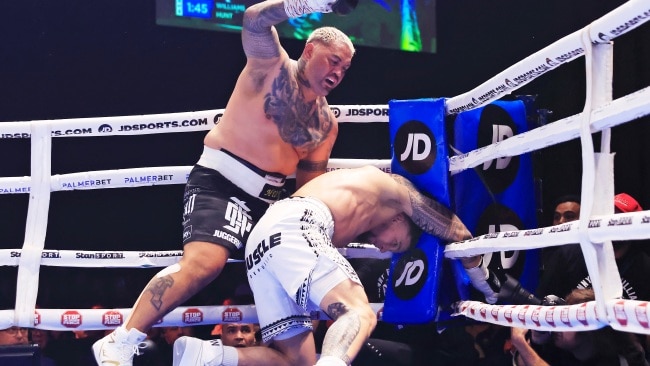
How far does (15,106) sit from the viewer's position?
530 centimetres

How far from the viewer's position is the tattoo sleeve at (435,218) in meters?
3.05

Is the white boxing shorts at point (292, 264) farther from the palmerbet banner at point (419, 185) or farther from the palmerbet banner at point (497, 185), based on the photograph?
the palmerbet banner at point (497, 185)

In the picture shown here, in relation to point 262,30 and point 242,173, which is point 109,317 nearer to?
point 242,173

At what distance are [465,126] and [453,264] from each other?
557mm

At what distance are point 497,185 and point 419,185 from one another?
1.05ft

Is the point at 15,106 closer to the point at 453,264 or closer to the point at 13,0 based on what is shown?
the point at 13,0

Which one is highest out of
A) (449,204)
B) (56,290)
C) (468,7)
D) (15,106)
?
(468,7)

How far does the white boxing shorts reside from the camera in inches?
102

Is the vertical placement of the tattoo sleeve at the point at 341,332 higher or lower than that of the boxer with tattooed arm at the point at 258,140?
lower

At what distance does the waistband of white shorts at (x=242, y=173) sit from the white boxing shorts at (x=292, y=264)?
11.4 inches

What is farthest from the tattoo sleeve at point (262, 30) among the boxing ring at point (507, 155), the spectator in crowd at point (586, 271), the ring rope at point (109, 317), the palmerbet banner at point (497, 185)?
the spectator in crowd at point (586, 271)

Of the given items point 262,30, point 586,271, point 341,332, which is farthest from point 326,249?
point 586,271

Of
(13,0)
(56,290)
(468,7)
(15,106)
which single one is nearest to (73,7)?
(13,0)

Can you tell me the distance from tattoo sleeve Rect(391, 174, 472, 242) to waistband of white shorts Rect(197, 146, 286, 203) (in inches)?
20.0
